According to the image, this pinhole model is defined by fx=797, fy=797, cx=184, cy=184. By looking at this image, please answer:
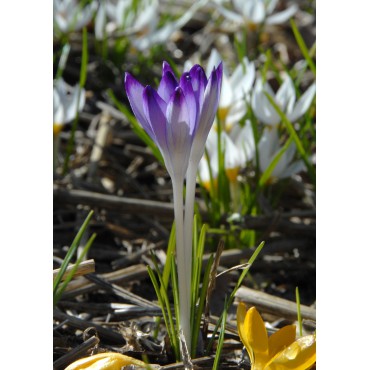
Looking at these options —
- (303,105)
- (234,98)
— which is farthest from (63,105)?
(303,105)

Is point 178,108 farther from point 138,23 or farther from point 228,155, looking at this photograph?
point 138,23

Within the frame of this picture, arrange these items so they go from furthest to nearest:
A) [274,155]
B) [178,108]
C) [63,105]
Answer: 1. [63,105]
2. [274,155]
3. [178,108]

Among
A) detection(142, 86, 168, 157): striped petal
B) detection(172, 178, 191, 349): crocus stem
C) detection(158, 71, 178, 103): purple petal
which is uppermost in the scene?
detection(158, 71, 178, 103): purple petal

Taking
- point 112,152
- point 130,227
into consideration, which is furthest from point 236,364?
point 112,152

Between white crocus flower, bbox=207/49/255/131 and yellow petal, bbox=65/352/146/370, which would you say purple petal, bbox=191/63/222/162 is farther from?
white crocus flower, bbox=207/49/255/131

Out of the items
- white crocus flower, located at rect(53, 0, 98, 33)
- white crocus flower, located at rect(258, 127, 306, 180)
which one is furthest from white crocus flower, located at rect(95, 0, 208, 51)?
white crocus flower, located at rect(258, 127, 306, 180)
